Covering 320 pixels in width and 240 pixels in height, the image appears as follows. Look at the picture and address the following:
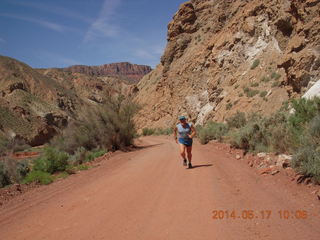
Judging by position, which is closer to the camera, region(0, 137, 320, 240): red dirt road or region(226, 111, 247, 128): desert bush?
region(0, 137, 320, 240): red dirt road

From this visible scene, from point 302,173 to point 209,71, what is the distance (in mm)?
28268

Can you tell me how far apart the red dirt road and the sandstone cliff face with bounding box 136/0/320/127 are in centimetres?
1064

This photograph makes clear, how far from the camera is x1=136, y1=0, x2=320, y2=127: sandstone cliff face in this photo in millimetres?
15594

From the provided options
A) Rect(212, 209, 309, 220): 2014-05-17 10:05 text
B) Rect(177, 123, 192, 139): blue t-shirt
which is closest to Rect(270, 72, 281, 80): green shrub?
Rect(177, 123, 192, 139): blue t-shirt

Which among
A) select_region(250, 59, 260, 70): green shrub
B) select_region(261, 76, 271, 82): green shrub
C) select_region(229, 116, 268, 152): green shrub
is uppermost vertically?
select_region(250, 59, 260, 70): green shrub

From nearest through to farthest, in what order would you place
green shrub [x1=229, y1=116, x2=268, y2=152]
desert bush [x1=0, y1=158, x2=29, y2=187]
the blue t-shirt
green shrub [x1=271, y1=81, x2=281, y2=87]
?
the blue t-shirt → green shrub [x1=229, y1=116, x2=268, y2=152] → desert bush [x1=0, y1=158, x2=29, y2=187] → green shrub [x1=271, y1=81, x2=281, y2=87]

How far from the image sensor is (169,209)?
4.84 metres

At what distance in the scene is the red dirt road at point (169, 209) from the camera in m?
3.93

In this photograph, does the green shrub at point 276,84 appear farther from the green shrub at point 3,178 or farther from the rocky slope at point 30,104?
the rocky slope at point 30,104

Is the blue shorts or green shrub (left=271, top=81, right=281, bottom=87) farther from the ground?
green shrub (left=271, top=81, right=281, bottom=87)

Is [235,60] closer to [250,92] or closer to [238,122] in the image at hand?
[250,92]

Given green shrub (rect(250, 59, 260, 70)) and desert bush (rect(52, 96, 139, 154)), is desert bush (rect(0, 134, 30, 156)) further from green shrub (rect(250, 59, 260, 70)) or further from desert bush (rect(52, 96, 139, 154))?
green shrub (rect(250, 59, 260, 70))

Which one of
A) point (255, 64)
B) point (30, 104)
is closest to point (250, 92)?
point (255, 64)

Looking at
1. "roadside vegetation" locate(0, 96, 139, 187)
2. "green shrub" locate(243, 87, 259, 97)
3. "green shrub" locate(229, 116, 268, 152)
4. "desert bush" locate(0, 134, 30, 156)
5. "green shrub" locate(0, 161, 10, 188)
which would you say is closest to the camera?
"green shrub" locate(229, 116, 268, 152)
